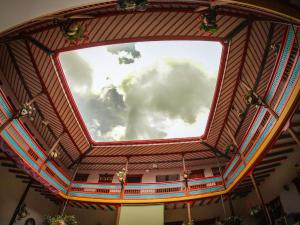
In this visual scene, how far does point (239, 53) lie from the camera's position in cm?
1043

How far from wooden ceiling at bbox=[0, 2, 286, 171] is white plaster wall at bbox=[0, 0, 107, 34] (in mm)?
3682

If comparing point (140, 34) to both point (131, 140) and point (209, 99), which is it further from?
point (131, 140)

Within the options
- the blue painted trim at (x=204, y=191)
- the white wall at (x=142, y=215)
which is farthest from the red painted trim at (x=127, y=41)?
the white wall at (x=142, y=215)

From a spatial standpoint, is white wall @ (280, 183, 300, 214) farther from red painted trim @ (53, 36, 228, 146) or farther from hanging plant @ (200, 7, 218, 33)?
hanging plant @ (200, 7, 218, 33)

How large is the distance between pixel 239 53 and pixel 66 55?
375 inches

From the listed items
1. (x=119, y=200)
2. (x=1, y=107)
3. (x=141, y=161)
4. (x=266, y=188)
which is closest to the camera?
(x=1, y=107)

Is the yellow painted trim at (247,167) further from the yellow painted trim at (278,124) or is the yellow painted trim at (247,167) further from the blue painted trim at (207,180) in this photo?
the blue painted trim at (207,180)

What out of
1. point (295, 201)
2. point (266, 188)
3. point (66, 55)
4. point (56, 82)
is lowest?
point (295, 201)

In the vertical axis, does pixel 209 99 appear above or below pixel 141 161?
above

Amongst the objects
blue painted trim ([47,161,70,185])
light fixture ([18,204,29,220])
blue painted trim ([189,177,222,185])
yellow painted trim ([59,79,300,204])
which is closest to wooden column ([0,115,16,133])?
blue painted trim ([47,161,70,185])

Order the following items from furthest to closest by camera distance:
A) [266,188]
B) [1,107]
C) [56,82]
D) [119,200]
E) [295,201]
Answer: [119,200] → [266,188] → [56,82] → [295,201] → [1,107]

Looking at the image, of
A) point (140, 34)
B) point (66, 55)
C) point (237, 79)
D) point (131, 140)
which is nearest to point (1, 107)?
point (66, 55)

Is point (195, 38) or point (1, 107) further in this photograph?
point (195, 38)

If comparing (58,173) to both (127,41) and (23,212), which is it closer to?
(23,212)
